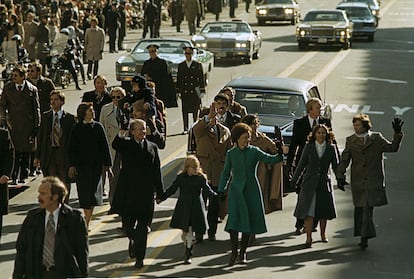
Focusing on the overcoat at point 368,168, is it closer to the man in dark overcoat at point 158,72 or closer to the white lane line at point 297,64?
the man in dark overcoat at point 158,72

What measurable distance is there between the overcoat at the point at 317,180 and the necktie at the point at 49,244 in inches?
218

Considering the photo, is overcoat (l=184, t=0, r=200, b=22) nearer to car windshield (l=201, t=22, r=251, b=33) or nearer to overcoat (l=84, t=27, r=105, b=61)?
car windshield (l=201, t=22, r=251, b=33)

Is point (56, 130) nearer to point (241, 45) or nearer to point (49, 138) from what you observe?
point (49, 138)

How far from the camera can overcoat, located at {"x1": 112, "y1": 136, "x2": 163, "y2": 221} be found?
13.7 m

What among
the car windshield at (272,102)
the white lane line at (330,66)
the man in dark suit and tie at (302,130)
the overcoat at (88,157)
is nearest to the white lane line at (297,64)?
the white lane line at (330,66)

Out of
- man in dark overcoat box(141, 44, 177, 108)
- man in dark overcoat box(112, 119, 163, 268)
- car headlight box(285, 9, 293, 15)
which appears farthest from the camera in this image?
car headlight box(285, 9, 293, 15)

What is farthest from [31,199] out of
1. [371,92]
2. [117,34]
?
[117,34]

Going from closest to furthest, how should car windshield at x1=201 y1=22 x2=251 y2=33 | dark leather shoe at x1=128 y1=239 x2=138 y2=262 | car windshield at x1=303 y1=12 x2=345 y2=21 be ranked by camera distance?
1. dark leather shoe at x1=128 y1=239 x2=138 y2=262
2. car windshield at x1=201 y1=22 x2=251 y2=33
3. car windshield at x1=303 y1=12 x2=345 y2=21

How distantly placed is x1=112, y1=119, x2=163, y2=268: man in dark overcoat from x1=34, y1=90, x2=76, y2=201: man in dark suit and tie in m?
2.73

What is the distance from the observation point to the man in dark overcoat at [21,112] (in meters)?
18.6

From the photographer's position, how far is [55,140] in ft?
54.2

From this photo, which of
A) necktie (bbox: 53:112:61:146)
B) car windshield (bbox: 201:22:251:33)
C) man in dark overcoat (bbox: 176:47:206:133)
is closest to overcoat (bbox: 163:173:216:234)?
necktie (bbox: 53:112:61:146)

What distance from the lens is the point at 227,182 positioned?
14359 mm

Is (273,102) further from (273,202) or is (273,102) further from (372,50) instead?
(372,50)
